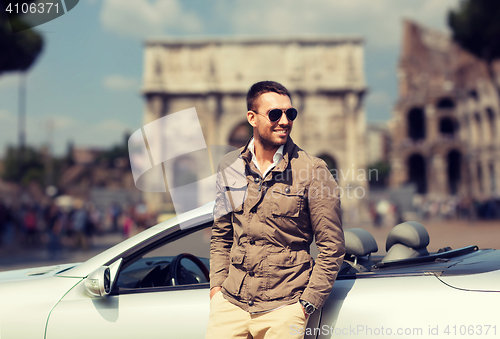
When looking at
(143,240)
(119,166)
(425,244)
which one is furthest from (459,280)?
(119,166)

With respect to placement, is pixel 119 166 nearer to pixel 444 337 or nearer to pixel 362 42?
pixel 362 42

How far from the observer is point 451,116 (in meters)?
38.0

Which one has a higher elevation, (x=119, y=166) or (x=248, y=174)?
(x=119, y=166)

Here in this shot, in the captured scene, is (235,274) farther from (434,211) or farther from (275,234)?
(434,211)

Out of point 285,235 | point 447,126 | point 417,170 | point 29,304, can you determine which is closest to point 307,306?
point 285,235

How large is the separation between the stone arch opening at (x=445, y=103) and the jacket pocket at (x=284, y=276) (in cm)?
4003

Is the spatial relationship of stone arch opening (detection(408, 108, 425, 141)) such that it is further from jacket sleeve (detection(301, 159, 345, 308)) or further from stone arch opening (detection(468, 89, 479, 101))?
jacket sleeve (detection(301, 159, 345, 308))

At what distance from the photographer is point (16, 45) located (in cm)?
1491

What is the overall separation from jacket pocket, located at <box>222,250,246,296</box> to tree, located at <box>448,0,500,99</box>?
63.6 ft

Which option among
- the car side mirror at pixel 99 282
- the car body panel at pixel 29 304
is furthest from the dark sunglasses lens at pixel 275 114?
the car body panel at pixel 29 304

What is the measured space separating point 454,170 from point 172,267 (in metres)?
40.3

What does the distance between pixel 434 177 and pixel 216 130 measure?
58.0ft

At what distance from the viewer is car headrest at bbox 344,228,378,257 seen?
2.15 meters

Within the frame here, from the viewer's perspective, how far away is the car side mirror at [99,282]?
1951 millimetres
